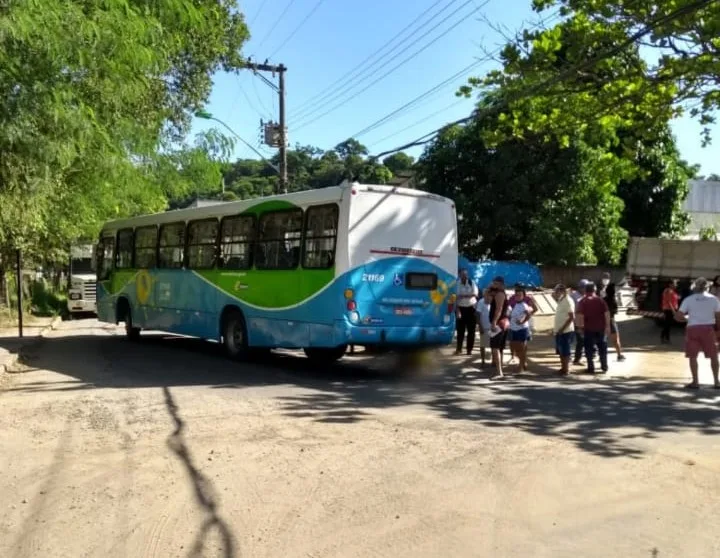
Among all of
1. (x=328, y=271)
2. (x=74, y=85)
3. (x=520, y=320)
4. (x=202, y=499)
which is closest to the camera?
(x=202, y=499)

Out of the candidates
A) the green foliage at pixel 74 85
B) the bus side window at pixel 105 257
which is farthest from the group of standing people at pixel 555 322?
the bus side window at pixel 105 257

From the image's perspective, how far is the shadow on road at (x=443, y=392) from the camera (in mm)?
9289

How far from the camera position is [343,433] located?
8.65 meters

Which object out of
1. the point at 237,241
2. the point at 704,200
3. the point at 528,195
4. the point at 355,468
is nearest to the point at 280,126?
the point at 528,195

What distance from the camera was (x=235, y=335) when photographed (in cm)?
1532

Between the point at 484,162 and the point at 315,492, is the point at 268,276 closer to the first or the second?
the point at 315,492

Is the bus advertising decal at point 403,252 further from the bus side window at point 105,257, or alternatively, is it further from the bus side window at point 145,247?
the bus side window at point 105,257

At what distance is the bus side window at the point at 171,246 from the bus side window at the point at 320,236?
16.0 feet

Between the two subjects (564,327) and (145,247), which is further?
(145,247)

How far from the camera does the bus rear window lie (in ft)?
43.0

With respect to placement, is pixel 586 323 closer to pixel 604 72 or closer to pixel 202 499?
pixel 604 72

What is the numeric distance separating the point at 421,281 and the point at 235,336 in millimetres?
4153

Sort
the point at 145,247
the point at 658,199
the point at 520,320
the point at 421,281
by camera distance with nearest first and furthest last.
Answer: the point at 421,281 → the point at 520,320 → the point at 145,247 → the point at 658,199

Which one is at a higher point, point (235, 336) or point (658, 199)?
point (658, 199)
